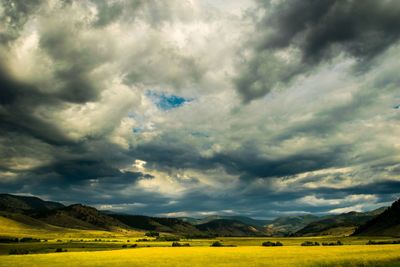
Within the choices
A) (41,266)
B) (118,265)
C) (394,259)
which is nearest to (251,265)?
(118,265)

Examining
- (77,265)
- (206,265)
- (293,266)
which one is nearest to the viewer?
(293,266)

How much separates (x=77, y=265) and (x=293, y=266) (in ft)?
130

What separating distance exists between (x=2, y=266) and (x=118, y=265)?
22880 millimetres

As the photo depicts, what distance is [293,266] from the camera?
5916cm

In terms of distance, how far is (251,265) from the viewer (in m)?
61.4

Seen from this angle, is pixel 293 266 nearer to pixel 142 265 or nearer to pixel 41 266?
pixel 142 265

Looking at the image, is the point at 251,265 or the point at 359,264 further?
the point at 359,264

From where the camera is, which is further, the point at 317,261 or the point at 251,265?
the point at 317,261

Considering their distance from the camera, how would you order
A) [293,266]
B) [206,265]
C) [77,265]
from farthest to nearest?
[77,265] < [206,265] < [293,266]

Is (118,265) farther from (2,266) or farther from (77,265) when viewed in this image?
(2,266)

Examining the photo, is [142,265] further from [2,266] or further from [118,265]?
[2,266]

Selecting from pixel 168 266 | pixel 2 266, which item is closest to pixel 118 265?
pixel 168 266

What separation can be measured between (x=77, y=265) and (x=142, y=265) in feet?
40.8

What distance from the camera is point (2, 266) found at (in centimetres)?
6875
